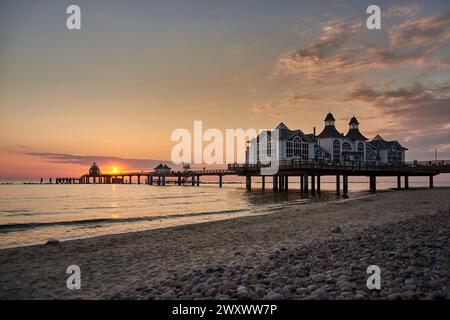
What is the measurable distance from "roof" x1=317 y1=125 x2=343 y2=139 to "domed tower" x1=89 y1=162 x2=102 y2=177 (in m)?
157

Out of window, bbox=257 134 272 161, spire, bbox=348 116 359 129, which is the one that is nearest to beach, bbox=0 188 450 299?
window, bbox=257 134 272 161

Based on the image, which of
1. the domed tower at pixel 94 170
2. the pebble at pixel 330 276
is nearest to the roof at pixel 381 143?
the pebble at pixel 330 276

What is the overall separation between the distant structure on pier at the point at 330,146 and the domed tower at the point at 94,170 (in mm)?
149679

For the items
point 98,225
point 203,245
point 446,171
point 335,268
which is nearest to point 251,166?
point 446,171

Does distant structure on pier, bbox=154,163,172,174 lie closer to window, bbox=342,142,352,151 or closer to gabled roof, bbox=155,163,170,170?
gabled roof, bbox=155,163,170,170

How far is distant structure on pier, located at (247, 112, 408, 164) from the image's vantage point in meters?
53.4

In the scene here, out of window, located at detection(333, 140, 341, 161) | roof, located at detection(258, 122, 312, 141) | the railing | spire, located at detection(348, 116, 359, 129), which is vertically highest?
spire, located at detection(348, 116, 359, 129)

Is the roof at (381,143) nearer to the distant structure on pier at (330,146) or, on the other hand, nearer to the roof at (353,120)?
the distant structure on pier at (330,146)

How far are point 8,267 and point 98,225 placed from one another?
9948 millimetres

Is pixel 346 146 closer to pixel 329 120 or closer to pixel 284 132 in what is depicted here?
pixel 329 120

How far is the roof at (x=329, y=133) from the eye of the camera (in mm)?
58922

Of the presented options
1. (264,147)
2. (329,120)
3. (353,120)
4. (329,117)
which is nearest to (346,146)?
(329,120)

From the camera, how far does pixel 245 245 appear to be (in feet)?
32.9

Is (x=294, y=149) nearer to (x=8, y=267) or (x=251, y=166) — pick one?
(x=251, y=166)
